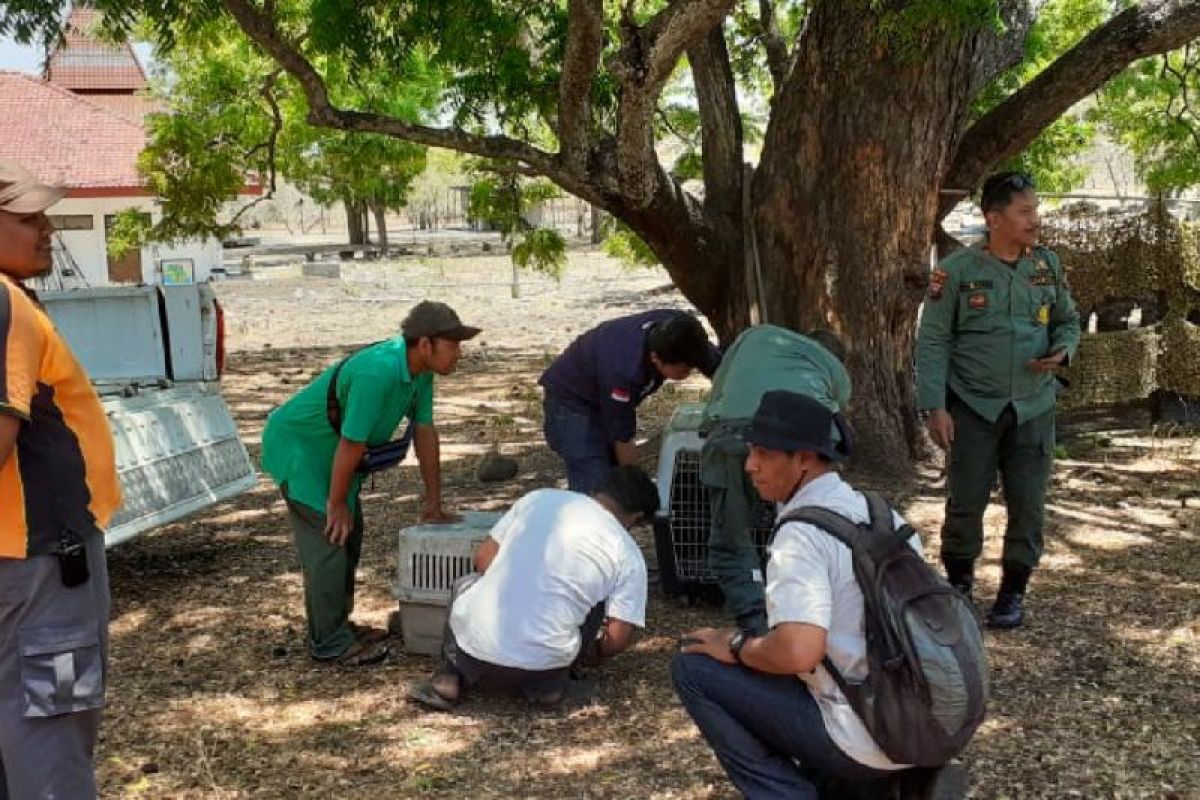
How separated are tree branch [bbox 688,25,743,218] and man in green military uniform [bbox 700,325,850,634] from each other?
3236mm

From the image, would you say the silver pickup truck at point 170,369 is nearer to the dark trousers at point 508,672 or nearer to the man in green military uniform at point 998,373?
the dark trousers at point 508,672

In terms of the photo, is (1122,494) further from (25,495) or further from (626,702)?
(25,495)

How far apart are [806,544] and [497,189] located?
779cm

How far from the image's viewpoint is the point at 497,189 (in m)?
10.5

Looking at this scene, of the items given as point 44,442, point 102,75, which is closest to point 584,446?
point 44,442

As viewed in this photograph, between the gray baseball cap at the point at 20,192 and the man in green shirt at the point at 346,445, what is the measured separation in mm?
2018

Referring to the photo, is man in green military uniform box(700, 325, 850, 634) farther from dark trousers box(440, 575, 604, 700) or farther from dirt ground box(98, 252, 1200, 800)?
dark trousers box(440, 575, 604, 700)

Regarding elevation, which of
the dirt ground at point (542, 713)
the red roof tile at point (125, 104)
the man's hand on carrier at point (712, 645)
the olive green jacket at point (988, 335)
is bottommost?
the dirt ground at point (542, 713)

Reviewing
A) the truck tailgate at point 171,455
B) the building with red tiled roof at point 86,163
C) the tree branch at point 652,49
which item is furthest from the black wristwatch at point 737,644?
the building with red tiled roof at point 86,163

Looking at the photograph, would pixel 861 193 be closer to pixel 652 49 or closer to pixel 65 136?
pixel 652 49

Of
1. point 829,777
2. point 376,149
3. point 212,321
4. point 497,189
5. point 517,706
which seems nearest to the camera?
point 829,777

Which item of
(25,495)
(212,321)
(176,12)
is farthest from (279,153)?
(25,495)

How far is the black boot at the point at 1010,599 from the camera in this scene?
221 inches

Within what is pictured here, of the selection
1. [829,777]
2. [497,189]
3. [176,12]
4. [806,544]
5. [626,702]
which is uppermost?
[176,12]
